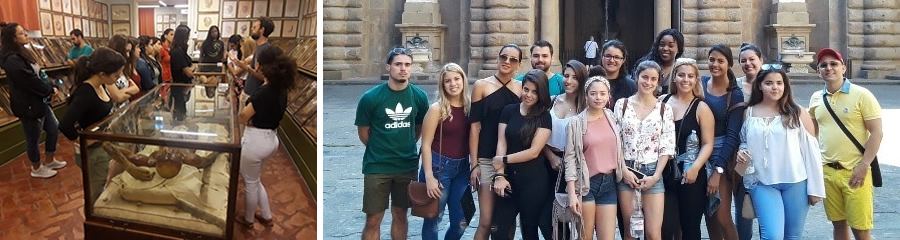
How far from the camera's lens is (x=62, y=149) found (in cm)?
253

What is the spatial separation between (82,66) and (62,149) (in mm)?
270

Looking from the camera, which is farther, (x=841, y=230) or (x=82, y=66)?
(x=841, y=230)

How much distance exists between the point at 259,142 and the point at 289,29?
13.4 inches

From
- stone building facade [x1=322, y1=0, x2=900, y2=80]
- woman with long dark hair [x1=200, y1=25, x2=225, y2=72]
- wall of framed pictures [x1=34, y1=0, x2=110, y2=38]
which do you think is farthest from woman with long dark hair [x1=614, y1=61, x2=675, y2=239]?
stone building facade [x1=322, y1=0, x2=900, y2=80]

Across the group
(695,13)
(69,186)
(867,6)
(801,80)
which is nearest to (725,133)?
(69,186)

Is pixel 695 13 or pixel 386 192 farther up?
pixel 695 13

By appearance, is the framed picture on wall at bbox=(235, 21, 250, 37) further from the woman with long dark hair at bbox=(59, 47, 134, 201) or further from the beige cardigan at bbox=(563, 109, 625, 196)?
the beige cardigan at bbox=(563, 109, 625, 196)

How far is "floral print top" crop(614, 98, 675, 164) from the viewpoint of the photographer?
115 inches

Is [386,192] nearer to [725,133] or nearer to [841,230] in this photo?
[725,133]

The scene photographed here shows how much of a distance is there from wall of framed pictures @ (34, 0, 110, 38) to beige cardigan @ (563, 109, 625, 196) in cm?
148

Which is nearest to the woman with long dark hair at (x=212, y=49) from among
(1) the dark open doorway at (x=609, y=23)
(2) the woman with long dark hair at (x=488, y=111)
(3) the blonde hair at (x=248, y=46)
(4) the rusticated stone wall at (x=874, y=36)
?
(3) the blonde hair at (x=248, y=46)

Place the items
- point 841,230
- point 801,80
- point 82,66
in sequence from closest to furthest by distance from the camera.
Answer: point 82,66, point 841,230, point 801,80

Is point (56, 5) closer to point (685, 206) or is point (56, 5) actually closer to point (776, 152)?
point (685, 206)

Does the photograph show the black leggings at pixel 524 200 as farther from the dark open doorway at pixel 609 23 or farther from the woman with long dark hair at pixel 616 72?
the dark open doorway at pixel 609 23
